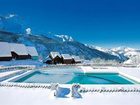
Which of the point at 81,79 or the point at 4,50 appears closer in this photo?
the point at 81,79

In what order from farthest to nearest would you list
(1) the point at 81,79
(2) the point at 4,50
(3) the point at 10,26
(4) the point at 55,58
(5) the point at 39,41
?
(3) the point at 10,26
(5) the point at 39,41
(4) the point at 55,58
(2) the point at 4,50
(1) the point at 81,79

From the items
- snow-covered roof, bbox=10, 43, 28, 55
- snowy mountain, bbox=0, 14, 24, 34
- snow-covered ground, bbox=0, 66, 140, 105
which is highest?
snowy mountain, bbox=0, 14, 24, 34

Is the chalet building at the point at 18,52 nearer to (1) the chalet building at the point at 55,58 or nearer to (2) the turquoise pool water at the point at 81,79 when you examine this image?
(1) the chalet building at the point at 55,58

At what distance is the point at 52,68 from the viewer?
3086 cm

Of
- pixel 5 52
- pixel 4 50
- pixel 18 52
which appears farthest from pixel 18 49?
pixel 5 52

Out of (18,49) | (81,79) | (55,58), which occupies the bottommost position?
(81,79)

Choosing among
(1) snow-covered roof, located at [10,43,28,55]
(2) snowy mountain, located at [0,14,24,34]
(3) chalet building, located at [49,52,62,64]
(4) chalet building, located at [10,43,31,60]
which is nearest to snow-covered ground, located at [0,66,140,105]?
(4) chalet building, located at [10,43,31,60]

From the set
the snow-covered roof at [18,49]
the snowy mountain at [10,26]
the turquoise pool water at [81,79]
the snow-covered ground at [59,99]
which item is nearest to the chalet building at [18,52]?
the snow-covered roof at [18,49]

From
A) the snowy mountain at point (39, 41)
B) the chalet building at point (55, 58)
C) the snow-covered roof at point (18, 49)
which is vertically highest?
the snowy mountain at point (39, 41)

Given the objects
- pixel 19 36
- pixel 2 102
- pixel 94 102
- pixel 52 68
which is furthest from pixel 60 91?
pixel 19 36

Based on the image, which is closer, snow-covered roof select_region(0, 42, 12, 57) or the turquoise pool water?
the turquoise pool water

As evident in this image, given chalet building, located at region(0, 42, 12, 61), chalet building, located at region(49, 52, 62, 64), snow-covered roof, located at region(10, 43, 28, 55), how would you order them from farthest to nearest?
chalet building, located at region(49, 52, 62, 64) < snow-covered roof, located at region(10, 43, 28, 55) < chalet building, located at region(0, 42, 12, 61)

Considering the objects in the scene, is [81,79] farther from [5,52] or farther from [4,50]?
[4,50]

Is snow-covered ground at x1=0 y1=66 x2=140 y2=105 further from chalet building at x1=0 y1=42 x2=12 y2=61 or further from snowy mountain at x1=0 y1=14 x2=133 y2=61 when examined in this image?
snowy mountain at x1=0 y1=14 x2=133 y2=61
